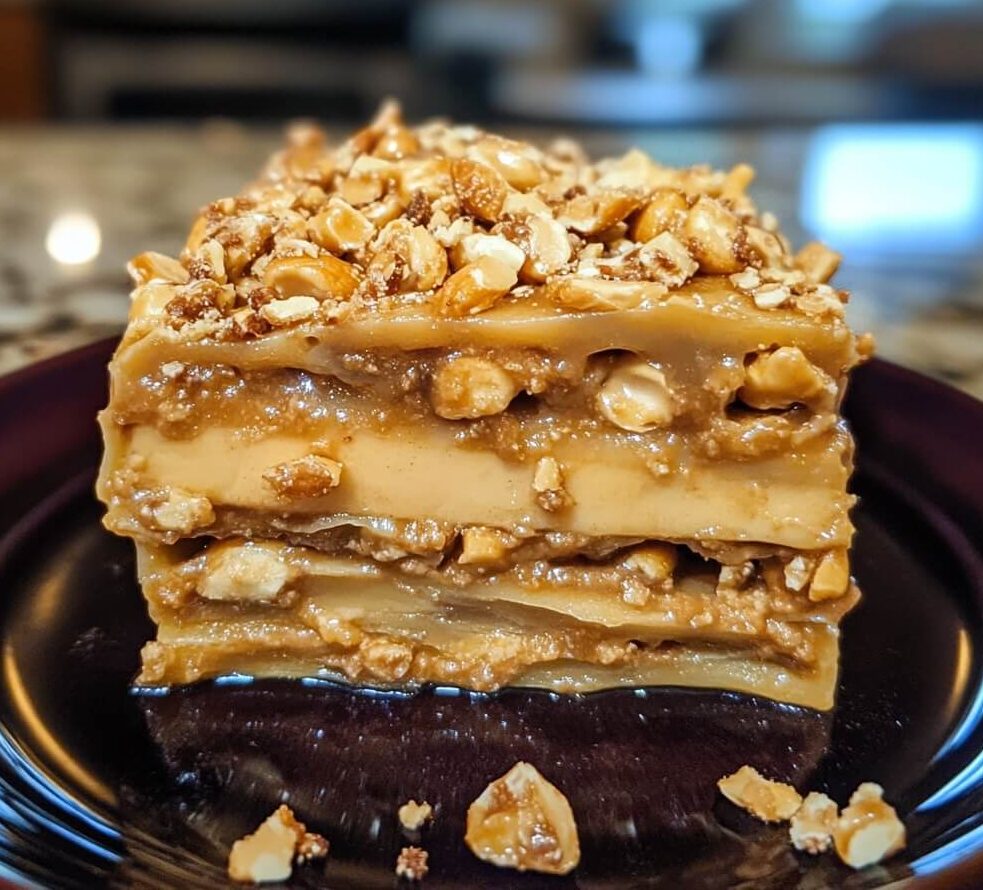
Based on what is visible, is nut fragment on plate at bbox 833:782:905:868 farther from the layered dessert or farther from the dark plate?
the layered dessert

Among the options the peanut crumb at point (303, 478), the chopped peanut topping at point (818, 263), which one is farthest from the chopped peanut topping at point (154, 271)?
the chopped peanut topping at point (818, 263)

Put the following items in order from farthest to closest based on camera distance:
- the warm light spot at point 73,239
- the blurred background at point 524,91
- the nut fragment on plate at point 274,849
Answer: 1. the blurred background at point 524,91
2. the warm light spot at point 73,239
3. the nut fragment on plate at point 274,849

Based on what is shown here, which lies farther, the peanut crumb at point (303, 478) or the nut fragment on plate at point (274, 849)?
the peanut crumb at point (303, 478)

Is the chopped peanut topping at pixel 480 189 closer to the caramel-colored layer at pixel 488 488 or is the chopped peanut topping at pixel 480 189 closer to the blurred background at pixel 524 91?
the caramel-colored layer at pixel 488 488

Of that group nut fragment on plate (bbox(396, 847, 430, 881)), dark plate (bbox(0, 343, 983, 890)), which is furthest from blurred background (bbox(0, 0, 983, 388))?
nut fragment on plate (bbox(396, 847, 430, 881))

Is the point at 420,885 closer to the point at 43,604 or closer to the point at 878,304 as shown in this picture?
the point at 43,604
